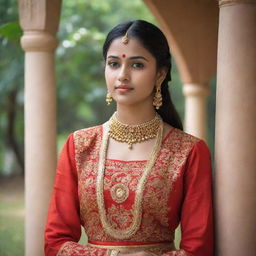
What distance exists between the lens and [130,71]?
10.1 ft

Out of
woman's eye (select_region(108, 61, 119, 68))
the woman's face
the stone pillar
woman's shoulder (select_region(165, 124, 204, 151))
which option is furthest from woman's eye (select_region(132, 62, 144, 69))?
the stone pillar

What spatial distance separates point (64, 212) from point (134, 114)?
70cm

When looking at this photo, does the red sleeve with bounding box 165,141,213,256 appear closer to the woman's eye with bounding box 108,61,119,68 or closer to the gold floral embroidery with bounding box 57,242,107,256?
the gold floral embroidery with bounding box 57,242,107,256

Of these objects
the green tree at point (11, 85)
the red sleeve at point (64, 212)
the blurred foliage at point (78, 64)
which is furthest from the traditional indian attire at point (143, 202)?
the blurred foliage at point (78, 64)

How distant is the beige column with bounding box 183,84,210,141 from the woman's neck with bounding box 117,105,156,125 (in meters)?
4.27

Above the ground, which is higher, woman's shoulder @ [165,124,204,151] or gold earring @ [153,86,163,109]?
gold earring @ [153,86,163,109]

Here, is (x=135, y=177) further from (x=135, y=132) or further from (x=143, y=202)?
(x=135, y=132)

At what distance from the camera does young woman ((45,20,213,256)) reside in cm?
306

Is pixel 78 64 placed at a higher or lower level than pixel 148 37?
higher

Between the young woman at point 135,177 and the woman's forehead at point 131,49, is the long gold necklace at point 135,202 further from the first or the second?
the woman's forehead at point 131,49

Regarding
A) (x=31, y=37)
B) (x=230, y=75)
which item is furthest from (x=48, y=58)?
(x=230, y=75)

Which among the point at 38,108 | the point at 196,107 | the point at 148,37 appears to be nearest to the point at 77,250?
the point at 148,37

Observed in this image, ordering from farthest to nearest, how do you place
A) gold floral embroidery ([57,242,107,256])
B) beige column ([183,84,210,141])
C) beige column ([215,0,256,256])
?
beige column ([183,84,210,141]), gold floral embroidery ([57,242,107,256]), beige column ([215,0,256,256])

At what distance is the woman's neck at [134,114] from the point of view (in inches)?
126
